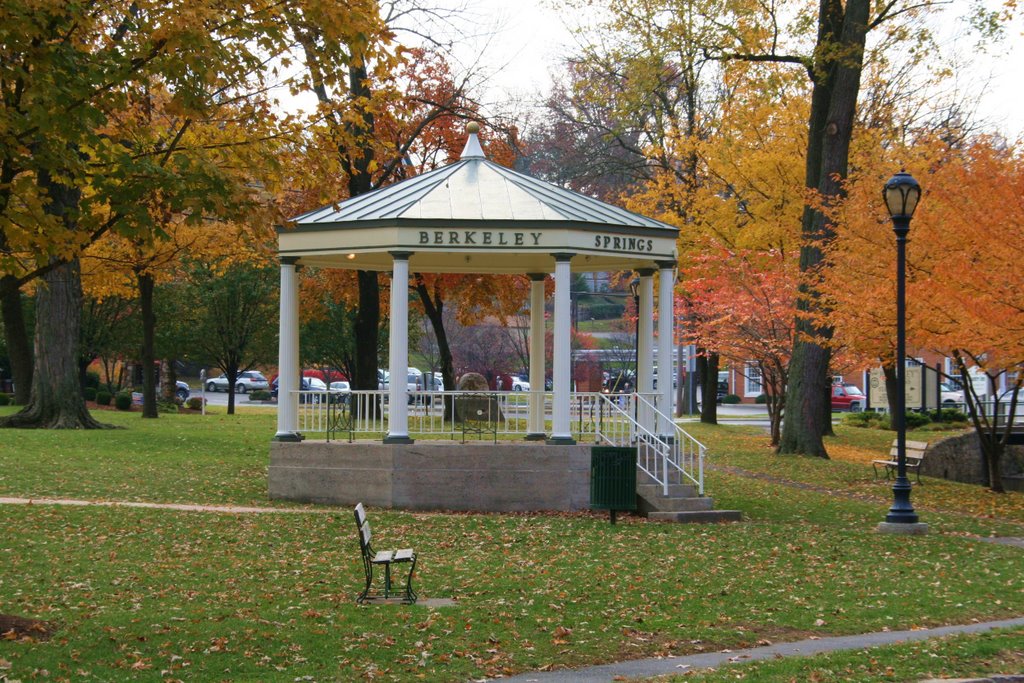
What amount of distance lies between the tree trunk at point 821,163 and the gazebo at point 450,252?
7595mm

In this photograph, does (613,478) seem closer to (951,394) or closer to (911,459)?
(911,459)

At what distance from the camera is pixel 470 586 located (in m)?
11.8

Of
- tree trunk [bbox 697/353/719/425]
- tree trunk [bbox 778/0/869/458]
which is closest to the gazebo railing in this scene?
tree trunk [bbox 778/0/869/458]

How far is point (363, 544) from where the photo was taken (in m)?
10.9

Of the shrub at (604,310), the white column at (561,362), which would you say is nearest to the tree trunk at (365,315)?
the white column at (561,362)

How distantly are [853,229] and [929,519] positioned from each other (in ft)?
22.5

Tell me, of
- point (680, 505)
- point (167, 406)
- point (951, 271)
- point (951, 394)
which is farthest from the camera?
point (951, 394)

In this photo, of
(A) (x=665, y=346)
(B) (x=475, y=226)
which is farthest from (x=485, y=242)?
(A) (x=665, y=346)

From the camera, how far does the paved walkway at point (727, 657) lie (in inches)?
332

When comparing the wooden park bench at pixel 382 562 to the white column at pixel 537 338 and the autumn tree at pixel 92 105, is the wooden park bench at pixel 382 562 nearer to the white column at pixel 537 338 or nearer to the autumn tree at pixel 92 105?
the autumn tree at pixel 92 105

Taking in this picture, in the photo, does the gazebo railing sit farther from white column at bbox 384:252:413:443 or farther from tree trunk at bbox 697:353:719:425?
tree trunk at bbox 697:353:719:425

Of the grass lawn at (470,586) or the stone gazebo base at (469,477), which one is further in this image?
the stone gazebo base at (469,477)

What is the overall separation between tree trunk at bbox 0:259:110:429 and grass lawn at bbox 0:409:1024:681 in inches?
334

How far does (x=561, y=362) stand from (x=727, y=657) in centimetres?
922
